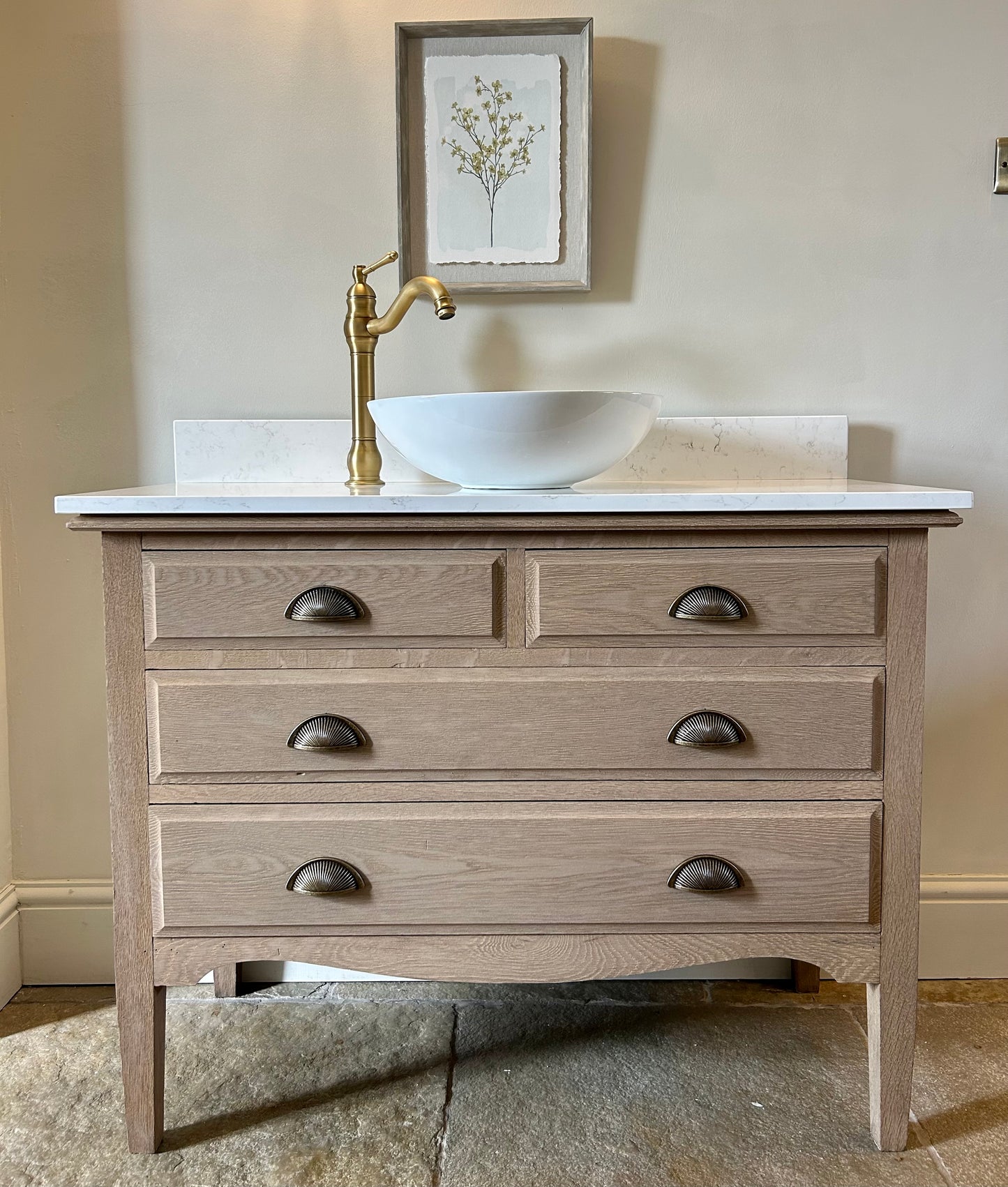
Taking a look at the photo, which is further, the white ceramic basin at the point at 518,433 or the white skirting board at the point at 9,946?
the white skirting board at the point at 9,946

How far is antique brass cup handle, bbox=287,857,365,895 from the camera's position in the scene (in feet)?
3.92

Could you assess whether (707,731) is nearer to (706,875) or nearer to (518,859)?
(706,875)

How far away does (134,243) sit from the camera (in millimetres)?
1642

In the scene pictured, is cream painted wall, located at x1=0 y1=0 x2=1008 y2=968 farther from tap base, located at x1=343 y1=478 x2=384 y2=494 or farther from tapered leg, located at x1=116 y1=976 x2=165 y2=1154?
tapered leg, located at x1=116 y1=976 x2=165 y2=1154

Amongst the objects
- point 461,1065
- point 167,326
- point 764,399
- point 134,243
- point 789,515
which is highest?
point 134,243

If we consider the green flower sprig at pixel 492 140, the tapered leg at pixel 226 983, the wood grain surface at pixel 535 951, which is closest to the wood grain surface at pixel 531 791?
the wood grain surface at pixel 535 951

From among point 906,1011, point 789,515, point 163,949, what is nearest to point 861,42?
point 789,515

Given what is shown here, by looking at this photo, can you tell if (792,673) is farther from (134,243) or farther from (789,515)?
(134,243)

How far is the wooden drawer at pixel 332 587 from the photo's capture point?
1.17m

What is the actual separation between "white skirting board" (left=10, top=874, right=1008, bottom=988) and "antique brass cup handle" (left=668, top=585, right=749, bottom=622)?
84 centimetres

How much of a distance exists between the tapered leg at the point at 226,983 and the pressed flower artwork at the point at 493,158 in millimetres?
1289

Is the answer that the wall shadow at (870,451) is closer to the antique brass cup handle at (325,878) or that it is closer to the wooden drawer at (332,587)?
the wooden drawer at (332,587)

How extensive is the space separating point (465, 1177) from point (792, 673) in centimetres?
76

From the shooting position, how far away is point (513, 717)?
3.89ft
